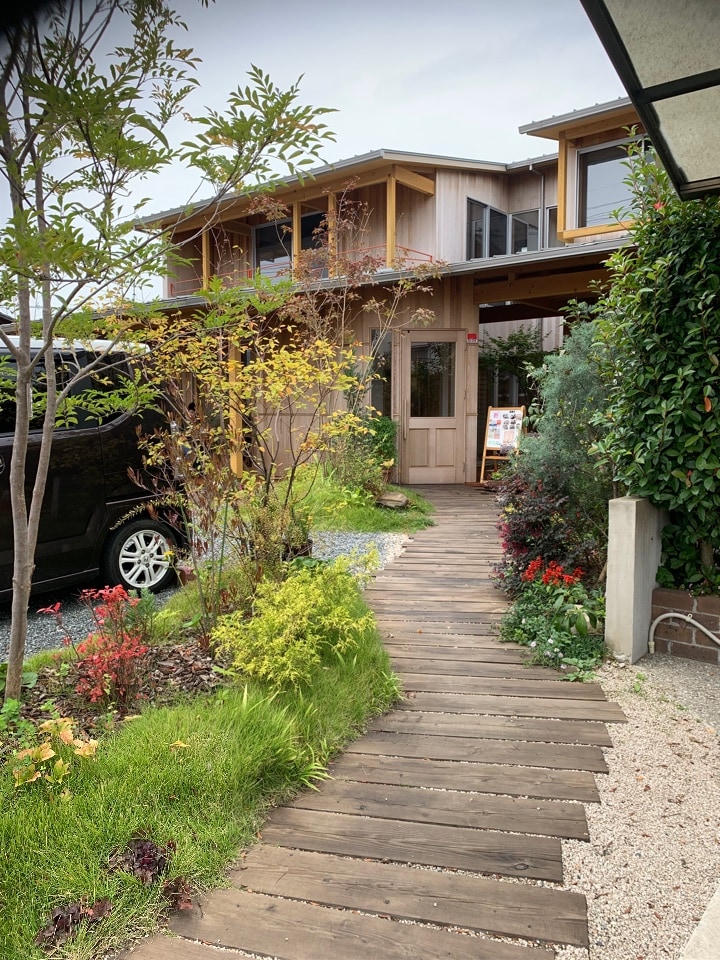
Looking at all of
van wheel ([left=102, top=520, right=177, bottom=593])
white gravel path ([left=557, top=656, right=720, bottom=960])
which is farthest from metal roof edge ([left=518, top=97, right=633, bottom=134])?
white gravel path ([left=557, top=656, right=720, bottom=960])

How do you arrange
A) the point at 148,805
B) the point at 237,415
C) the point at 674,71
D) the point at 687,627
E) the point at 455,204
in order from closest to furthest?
the point at 148,805, the point at 674,71, the point at 687,627, the point at 237,415, the point at 455,204

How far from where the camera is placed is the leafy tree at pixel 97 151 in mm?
1903

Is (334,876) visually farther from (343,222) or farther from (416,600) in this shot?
(343,222)

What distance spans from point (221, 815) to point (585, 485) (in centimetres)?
376

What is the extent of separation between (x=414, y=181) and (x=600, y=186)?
10.4ft

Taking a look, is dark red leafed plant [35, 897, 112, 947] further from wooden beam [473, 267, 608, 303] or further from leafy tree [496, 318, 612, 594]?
wooden beam [473, 267, 608, 303]

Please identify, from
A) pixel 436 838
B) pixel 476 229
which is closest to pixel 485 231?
pixel 476 229

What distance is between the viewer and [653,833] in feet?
7.37

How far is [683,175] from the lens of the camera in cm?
339

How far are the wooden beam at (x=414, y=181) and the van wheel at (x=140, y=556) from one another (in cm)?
849

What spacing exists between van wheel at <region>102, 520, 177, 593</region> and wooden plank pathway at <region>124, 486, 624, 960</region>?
2.26 meters

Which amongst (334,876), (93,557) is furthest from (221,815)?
(93,557)

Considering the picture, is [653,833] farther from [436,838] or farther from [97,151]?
[97,151]

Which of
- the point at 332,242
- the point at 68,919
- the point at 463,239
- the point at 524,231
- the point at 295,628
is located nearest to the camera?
the point at 68,919
